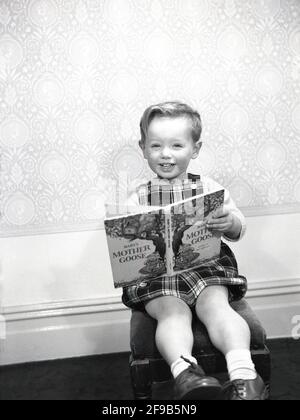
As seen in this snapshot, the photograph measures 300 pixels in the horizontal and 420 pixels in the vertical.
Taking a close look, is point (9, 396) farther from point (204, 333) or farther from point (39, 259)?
point (204, 333)

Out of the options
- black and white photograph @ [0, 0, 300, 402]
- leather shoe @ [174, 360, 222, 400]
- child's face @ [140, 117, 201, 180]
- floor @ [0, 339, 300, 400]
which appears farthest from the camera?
black and white photograph @ [0, 0, 300, 402]

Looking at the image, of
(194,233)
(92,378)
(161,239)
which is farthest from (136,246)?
(92,378)

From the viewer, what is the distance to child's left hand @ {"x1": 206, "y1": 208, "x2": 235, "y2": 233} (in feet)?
4.98

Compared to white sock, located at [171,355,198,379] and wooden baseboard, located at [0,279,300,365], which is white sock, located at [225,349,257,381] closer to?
white sock, located at [171,355,198,379]

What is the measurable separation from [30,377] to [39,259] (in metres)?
0.54

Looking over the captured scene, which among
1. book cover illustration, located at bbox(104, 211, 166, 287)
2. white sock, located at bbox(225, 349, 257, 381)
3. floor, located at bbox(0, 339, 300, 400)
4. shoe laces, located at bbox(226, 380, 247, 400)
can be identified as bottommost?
floor, located at bbox(0, 339, 300, 400)

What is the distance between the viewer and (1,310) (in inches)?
88.6

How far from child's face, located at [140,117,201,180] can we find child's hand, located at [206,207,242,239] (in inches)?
10.3

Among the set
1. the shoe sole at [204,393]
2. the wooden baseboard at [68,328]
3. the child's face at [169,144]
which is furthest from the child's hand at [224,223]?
the wooden baseboard at [68,328]

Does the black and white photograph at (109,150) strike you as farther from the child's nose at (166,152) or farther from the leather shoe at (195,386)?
the leather shoe at (195,386)

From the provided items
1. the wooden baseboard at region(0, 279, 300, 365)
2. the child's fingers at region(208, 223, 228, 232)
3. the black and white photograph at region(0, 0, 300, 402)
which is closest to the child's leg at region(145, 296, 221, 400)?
the child's fingers at region(208, 223, 228, 232)

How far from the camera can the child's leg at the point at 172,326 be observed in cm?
135

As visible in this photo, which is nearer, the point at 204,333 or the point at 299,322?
the point at 204,333
